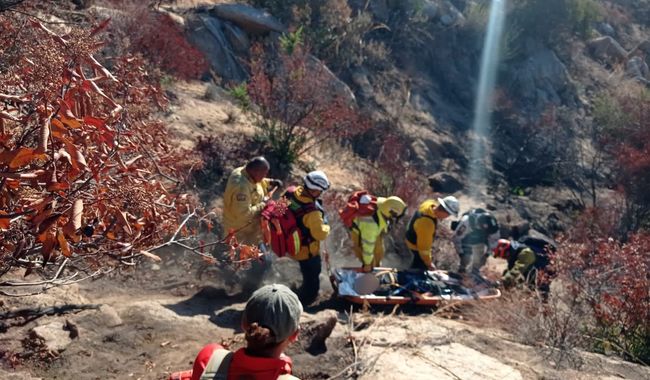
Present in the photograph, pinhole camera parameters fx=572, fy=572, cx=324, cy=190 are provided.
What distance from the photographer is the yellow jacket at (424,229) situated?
23.6 feet

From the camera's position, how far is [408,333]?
211 inches

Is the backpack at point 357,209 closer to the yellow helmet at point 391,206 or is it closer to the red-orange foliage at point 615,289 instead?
the yellow helmet at point 391,206

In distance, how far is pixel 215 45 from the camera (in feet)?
45.9

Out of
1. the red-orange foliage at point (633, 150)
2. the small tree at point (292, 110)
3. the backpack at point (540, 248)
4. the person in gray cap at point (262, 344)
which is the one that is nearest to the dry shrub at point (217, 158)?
the small tree at point (292, 110)

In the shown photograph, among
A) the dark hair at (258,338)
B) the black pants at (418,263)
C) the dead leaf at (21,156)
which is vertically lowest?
the black pants at (418,263)

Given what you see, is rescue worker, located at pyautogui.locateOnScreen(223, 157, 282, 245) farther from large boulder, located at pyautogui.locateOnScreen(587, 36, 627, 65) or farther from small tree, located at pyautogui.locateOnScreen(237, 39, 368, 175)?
large boulder, located at pyautogui.locateOnScreen(587, 36, 627, 65)

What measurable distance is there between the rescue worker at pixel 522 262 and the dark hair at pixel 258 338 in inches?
225

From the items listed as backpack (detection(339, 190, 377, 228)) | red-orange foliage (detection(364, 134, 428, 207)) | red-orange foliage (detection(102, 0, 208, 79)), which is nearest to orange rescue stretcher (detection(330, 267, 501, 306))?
backpack (detection(339, 190, 377, 228))

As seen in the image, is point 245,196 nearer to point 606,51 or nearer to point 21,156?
point 21,156

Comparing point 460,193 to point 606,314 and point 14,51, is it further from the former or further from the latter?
point 14,51

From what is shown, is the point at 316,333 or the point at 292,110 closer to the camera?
the point at 316,333

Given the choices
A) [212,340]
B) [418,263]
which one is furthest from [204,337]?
[418,263]

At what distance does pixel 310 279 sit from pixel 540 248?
126 inches

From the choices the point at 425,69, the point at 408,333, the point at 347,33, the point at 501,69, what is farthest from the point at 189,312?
the point at 501,69
